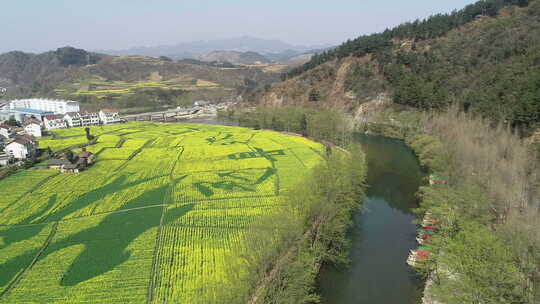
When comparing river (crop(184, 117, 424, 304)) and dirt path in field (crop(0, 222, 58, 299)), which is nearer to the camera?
dirt path in field (crop(0, 222, 58, 299))

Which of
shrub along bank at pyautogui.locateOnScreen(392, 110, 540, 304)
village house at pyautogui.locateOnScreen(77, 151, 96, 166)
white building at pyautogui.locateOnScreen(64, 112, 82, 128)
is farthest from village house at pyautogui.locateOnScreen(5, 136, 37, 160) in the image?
shrub along bank at pyautogui.locateOnScreen(392, 110, 540, 304)

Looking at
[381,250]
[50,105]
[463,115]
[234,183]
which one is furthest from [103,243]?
[50,105]

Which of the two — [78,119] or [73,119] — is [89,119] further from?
[73,119]

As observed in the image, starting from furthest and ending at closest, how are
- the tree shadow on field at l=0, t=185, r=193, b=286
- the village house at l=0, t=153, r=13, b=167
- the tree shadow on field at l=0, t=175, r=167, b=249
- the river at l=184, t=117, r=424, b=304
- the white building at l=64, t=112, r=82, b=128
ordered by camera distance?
1. the white building at l=64, t=112, r=82, b=128
2. the village house at l=0, t=153, r=13, b=167
3. the tree shadow on field at l=0, t=175, r=167, b=249
4. the tree shadow on field at l=0, t=185, r=193, b=286
5. the river at l=184, t=117, r=424, b=304

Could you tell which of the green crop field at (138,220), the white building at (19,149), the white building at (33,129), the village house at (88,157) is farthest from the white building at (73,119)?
the village house at (88,157)

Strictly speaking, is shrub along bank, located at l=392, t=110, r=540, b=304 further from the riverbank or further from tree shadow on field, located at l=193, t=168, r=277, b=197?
tree shadow on field, located at l=193, t=168, r=277, b=197

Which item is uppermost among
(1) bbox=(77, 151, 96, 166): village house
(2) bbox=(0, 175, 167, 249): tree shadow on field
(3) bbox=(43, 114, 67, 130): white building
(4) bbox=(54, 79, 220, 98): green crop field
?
(4) bbox=(54, 79, 220, 98): green crop field

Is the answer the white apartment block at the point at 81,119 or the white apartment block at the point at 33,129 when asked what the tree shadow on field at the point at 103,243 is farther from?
the white apartment block at the point at 81,119
